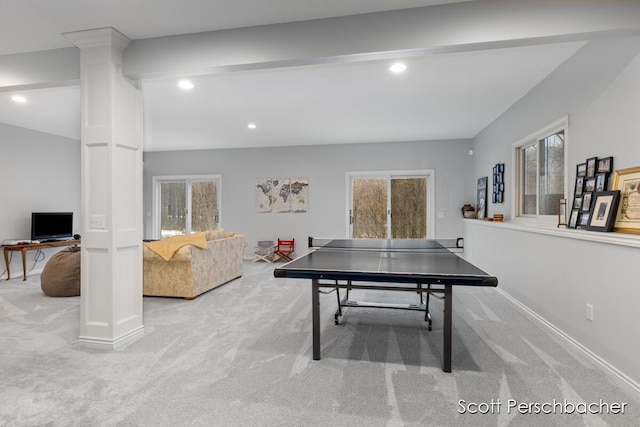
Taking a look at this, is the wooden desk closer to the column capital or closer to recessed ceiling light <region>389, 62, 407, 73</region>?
the column capital

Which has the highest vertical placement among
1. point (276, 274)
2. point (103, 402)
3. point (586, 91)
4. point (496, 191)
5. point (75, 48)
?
point (75, 48)

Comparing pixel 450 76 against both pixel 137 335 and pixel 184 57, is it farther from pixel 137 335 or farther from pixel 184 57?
pixel 137 335

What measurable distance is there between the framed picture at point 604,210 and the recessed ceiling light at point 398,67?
6.49 feet

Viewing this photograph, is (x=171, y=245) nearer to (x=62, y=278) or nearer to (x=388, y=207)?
(x=62, y=278)

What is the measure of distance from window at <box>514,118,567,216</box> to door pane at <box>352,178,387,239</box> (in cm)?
293

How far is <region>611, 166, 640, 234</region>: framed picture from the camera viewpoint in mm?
2115

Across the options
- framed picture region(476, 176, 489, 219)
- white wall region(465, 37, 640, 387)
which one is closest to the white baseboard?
white wall region(465, 37, 640, 387)

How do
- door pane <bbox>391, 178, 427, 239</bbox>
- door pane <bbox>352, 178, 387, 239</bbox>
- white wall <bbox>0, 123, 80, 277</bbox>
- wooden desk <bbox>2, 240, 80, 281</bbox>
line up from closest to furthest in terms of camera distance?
1. wooden desk <bbox>2, 240, 80, 281</bbox>
2. white wall <bbox>0, 123, 80, 277</bbox>
3. door pane <bbox>391, 178, 427, 239</bbox>
4. door pane <bbox>352, 178, 387, 239</bbox>

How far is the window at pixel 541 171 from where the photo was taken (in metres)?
3.35

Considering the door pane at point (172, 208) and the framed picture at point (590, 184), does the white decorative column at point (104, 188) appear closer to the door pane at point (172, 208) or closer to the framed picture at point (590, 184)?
the framed picture at point (590, 184)

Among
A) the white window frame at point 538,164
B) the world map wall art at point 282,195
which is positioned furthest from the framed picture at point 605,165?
the world map wall art at point 282,195

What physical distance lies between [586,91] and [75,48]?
445 cm

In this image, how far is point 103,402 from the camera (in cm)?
190

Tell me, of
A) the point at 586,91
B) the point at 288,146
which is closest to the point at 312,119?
the point at 288,146
